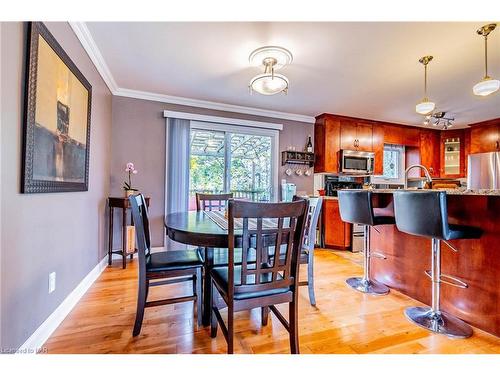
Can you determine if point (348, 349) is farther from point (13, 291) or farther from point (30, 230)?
point (30, 230)

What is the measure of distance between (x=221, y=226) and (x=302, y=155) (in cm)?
297

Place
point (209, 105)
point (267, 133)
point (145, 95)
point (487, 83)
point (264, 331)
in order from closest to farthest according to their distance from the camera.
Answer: point (264, 331)
point (487, 83)
point (145, 95)
point (209, 105)
point (267, 133)

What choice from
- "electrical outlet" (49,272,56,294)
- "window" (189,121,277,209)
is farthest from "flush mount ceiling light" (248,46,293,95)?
"electrical outlet" (49,272,56,294)

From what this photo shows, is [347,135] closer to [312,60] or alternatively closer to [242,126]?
[242,126]

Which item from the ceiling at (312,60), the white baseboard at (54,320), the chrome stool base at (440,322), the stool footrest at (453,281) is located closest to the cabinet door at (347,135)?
the ceiling at (312,60)

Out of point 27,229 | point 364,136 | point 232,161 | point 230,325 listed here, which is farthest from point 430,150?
point 27,229

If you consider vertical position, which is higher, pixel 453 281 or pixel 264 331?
pixel 453 281

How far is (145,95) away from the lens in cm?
330

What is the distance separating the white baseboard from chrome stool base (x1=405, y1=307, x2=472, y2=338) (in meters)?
2.50

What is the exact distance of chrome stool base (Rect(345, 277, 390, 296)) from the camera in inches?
88.4

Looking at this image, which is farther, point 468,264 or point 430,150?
point 430,150

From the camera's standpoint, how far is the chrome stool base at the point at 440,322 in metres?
1.61

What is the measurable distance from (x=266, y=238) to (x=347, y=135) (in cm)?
358
